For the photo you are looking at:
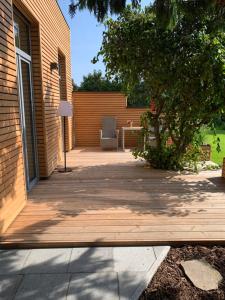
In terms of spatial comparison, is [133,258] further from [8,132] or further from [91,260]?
[8,132]

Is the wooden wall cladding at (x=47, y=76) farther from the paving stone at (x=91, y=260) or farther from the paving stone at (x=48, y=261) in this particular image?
the paving stone at (x=91, y=260)

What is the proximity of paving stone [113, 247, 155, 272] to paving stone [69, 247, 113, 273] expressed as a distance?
2.3 inches

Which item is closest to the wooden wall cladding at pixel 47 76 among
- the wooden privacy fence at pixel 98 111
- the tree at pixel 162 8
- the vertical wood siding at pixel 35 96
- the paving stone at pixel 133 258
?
the vertical wood siding at pixel 35 96

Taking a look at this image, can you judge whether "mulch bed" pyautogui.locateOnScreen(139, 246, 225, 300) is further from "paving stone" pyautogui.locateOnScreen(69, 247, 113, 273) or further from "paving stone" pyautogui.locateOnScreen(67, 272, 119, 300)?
"paving stone" pyautogui.locateOnScreen(69, 247, 113, 273)

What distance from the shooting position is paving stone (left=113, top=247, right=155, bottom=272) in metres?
2.29

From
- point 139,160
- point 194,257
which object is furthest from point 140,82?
point 194,257

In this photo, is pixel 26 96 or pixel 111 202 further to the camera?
pixel 26 96

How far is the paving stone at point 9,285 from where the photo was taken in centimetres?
199

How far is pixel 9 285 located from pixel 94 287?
0.62 metres

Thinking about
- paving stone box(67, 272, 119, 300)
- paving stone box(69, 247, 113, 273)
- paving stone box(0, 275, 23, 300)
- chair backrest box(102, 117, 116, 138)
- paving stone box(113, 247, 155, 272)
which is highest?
chair backrest box(102, 117, 116, 138)

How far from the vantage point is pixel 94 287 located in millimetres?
2068

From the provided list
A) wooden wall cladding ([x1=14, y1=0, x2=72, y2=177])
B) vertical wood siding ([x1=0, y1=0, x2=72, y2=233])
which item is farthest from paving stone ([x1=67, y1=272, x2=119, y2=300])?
wooden wall cladding ([x1=14, y1=0, x2=72, y2=177])

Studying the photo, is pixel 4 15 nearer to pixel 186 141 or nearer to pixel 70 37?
pixel 186 141

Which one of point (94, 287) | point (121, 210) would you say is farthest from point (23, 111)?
point (94, 287)
